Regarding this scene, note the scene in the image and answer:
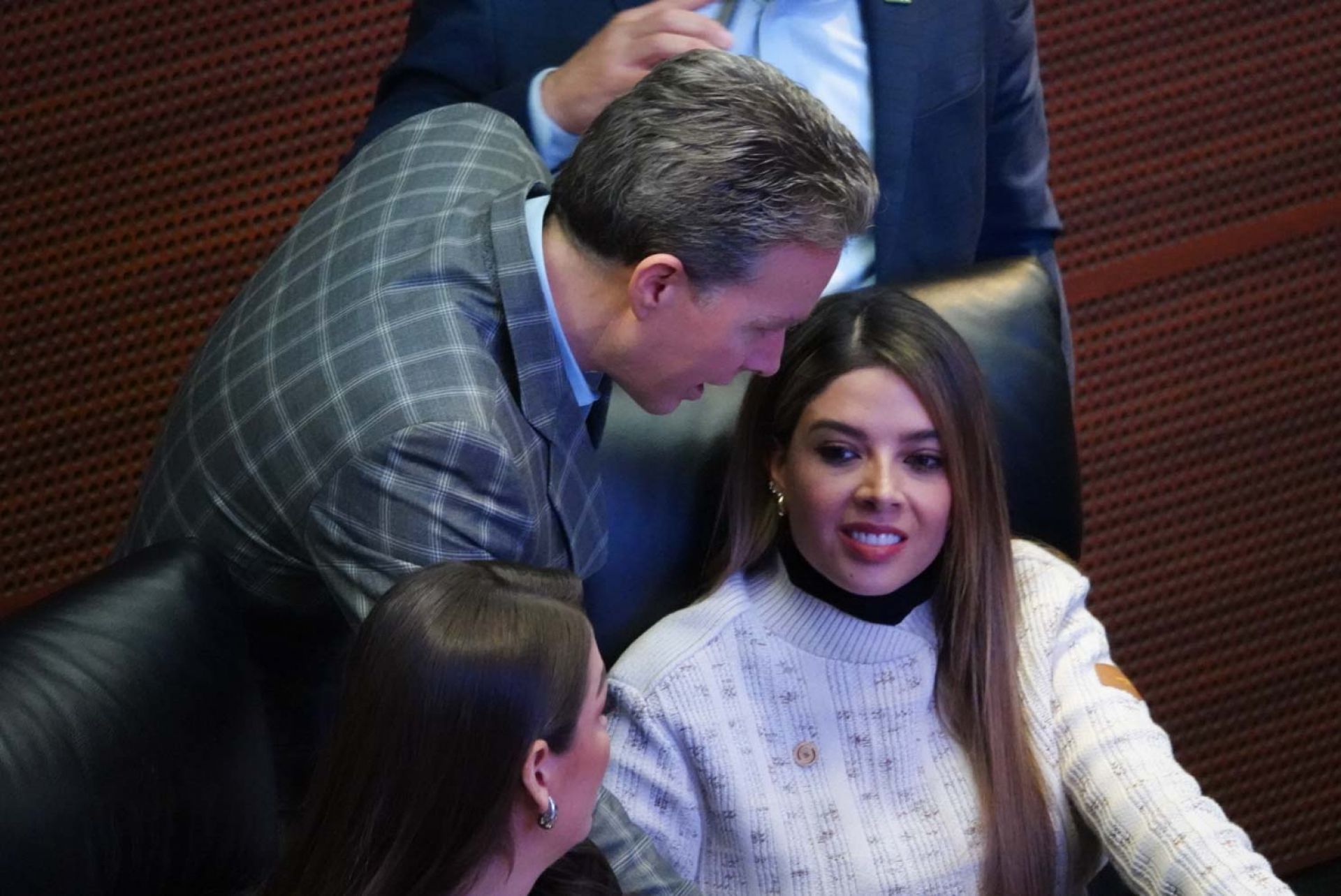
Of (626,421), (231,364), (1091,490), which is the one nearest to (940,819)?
(626,421)

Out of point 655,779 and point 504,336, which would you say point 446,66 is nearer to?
point 504,336

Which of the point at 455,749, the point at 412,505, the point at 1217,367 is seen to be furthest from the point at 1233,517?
the point at 455,749

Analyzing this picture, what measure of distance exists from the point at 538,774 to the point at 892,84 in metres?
1.04

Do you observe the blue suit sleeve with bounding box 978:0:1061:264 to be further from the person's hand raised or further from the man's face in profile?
the man's face in profile

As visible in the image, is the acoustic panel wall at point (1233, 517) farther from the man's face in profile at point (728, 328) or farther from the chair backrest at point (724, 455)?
the man's face in profile at point (728, 328)

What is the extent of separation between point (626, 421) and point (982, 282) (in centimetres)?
45

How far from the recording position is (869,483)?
1.74m

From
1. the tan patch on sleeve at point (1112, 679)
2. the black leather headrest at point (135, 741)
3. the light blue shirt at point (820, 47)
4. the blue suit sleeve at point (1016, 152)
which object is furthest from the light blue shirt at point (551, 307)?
the blue suit sleeve at point (1016, 152)

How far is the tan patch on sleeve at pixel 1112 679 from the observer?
1.81 meters

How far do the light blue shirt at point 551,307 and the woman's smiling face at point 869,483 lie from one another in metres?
0.29

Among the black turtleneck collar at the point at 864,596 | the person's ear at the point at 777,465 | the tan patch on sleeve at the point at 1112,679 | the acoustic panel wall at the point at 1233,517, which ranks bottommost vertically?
the acoustic panel wall at the point at 1233,517

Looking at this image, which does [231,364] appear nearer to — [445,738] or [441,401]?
[441,401]

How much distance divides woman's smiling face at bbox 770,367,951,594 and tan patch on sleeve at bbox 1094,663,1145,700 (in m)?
0.21

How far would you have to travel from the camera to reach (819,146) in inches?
58.7
